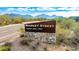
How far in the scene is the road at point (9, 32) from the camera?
1.74m

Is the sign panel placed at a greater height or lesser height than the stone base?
greater

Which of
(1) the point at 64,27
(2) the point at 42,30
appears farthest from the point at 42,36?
(1) the point at 64,27

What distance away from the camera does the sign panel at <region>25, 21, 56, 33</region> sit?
175 centimetres

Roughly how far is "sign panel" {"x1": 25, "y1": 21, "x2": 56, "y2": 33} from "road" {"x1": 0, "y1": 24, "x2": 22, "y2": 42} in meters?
0.08

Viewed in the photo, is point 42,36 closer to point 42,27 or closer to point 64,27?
point 42,27

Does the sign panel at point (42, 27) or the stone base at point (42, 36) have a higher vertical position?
the sign panel at point (42, 27)

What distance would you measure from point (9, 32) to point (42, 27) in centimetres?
28

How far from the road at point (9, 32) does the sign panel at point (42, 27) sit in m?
0.08

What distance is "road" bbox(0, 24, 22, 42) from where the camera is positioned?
174 cm

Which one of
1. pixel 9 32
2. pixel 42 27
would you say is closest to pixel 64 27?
pixel 42 27

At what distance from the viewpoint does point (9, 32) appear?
5.71 ft
